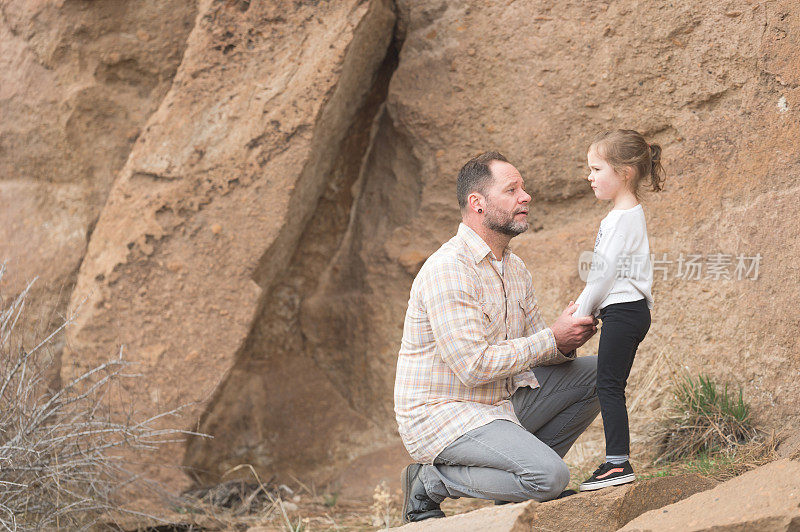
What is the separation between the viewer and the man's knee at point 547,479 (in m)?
3.01

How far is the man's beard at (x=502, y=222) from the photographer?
Answer: 3260mm

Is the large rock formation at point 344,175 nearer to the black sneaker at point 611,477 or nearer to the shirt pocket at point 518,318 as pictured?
the shirt pocket at point 518,318

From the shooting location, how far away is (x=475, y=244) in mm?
3285

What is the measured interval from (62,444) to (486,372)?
2.14 meters

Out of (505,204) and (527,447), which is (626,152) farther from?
→ (527,447)

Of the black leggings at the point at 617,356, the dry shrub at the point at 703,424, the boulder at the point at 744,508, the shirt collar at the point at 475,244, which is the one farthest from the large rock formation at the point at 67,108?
the boulder at the point at 744,508

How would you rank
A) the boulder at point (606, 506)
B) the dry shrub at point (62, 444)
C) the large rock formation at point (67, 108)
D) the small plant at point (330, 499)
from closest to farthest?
the boulder at point (606, 506) < the dry shrub at point (62, 444) < the small plant at point (330, 499) < the large rock formation at point (67, 108)

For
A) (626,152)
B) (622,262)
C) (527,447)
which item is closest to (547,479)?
(527,447)

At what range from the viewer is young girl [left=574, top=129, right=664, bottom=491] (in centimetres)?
304

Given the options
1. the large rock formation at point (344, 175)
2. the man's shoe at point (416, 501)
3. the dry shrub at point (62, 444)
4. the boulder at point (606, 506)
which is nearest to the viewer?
the boulder at point (606, 506)

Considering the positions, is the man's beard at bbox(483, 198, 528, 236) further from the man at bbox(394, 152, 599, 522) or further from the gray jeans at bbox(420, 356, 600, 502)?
the gray jeans at bbox(420, 356, 600, 502)

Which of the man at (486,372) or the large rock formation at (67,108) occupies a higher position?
the large rock formation at (67,108)

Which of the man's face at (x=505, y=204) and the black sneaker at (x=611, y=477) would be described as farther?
the man's face at (x=505, y=204)

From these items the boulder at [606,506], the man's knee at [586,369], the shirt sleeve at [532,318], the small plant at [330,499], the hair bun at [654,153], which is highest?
the hair bun at [654,153]
